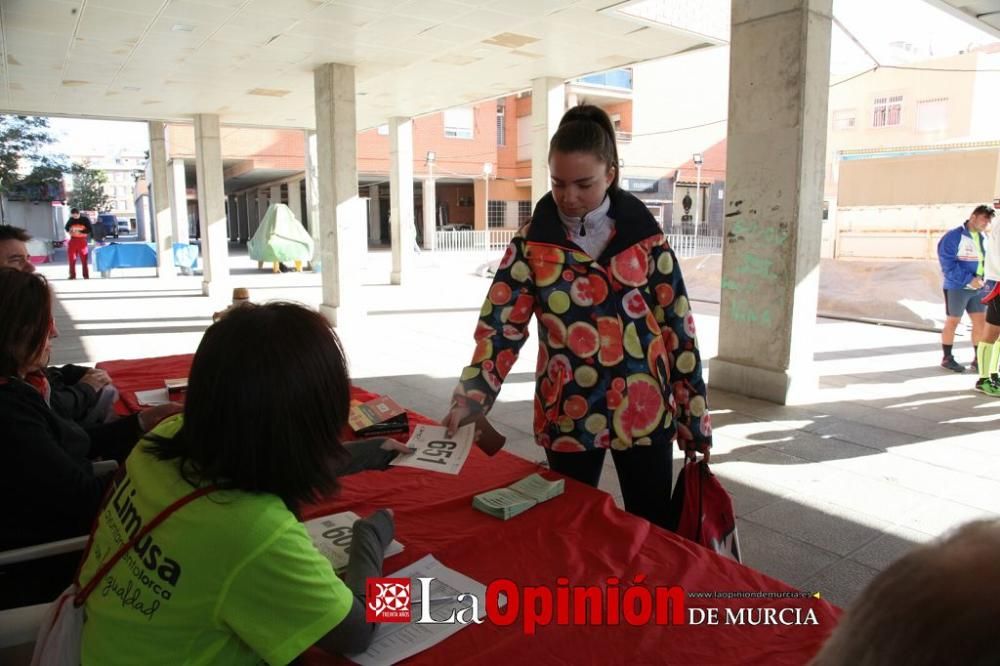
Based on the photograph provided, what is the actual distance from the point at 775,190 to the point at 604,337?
3.97 meters

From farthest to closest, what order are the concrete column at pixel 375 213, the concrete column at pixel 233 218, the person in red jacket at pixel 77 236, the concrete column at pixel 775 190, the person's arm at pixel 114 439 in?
the concrete column at pixel 233 218 → the concrete column at pixel 375 213 → the person in red jacket at pixel 77 236 → the concrete column at pixel 775 190 → the person's arm at pixel 114 439

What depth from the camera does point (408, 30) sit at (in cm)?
795

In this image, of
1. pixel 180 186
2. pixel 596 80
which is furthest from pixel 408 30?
pixel 596 80

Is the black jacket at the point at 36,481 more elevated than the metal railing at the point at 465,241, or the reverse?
the metal railing at the point at 465,241

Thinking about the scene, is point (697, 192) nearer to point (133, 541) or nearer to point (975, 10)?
point (975, 10)

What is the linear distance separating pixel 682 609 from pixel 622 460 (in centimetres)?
72

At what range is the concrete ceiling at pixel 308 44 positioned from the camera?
23.4ft

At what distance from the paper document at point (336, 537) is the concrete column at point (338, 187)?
26.0 feet

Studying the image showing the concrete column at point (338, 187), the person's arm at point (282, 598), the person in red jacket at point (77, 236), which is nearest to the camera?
the person's arm at point (282, 598)

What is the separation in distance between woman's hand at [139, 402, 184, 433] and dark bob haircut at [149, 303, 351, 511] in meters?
1.40

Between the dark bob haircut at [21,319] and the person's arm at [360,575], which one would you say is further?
the dark bob haircut at [21,319]

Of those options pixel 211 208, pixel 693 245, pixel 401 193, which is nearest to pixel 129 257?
Result: pixel 211 208

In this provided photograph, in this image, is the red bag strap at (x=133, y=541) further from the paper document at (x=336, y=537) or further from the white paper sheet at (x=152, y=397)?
the white paper sheet at (x=152, y=397)

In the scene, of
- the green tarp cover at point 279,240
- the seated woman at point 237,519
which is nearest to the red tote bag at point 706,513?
the seated woman at point 237,519
